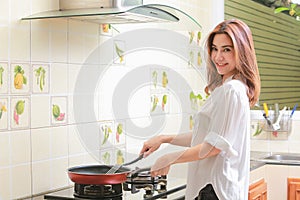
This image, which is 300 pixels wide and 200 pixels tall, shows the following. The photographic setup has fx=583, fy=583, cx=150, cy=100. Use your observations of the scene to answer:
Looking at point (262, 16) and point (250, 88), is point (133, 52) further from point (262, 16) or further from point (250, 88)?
point (262, 16)

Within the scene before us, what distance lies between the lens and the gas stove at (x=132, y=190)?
2.42 meters

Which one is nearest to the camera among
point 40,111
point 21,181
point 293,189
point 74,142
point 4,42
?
point 4,42

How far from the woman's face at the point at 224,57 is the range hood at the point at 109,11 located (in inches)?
10.5

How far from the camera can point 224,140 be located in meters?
2.36

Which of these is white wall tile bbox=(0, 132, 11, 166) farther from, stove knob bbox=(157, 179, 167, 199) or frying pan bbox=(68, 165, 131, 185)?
stove knob bbox=(157, 179, 167, 199)

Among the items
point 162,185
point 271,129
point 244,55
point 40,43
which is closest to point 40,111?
point 40,43

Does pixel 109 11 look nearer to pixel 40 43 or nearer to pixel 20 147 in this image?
pixel 40 43

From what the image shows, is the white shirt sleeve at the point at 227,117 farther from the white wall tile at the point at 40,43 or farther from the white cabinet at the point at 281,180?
the white cabinet at the point at 281,180

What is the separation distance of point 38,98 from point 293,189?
6.06 ft

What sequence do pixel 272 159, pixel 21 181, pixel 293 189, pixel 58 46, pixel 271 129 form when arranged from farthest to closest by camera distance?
pixel 271 129
pixel 272 159
pixel 293 189
pixel 58 46
pixel 21 181

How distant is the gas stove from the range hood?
71 cm

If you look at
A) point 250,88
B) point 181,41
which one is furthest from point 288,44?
point 250,88

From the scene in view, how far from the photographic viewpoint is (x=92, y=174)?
7.95 feet

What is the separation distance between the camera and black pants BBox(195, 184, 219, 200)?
245cm
